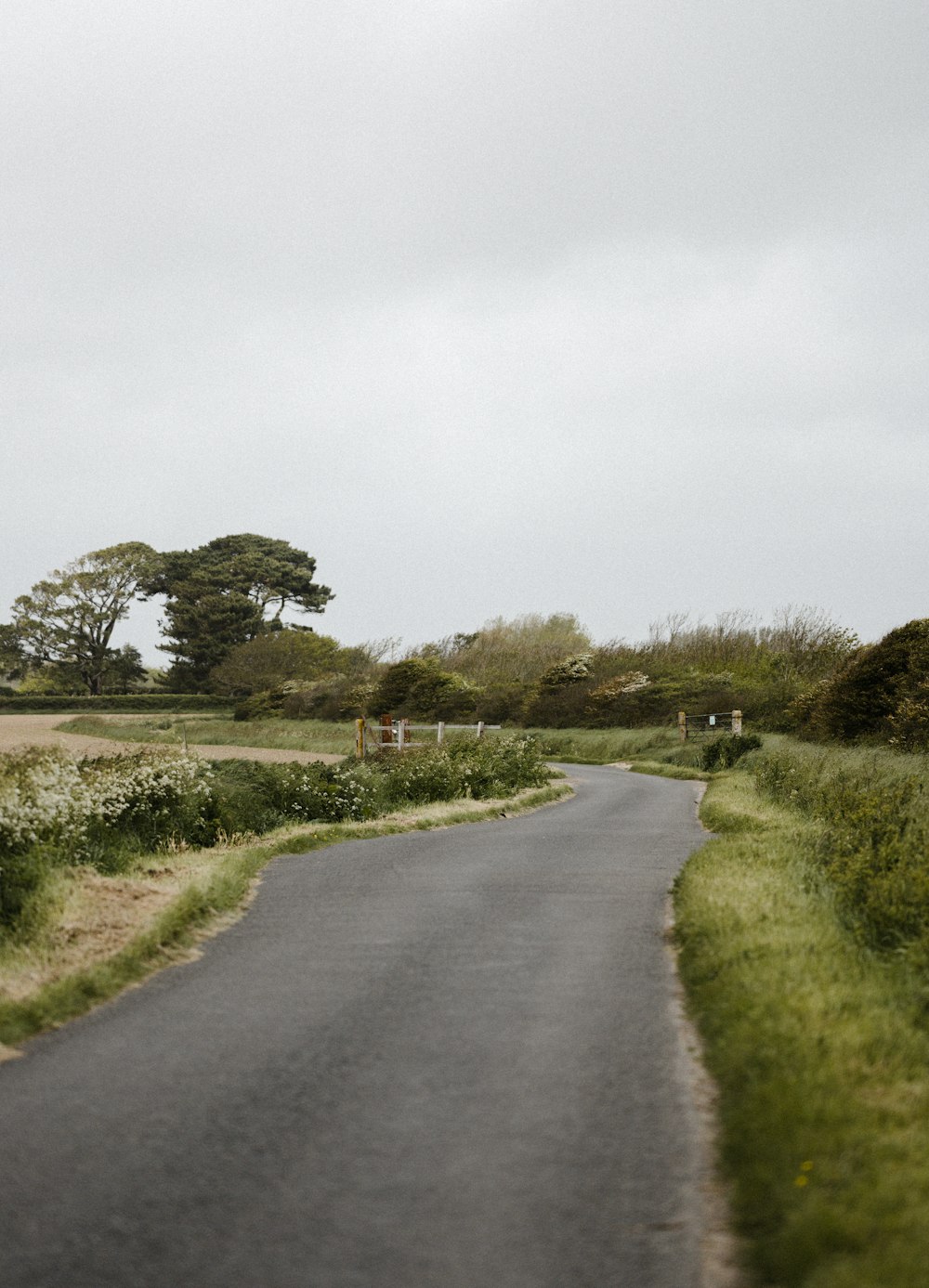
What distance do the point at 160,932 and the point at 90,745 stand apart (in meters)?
23.9

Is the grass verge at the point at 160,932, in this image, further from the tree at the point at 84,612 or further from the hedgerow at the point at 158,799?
the tree at the point at 84,612

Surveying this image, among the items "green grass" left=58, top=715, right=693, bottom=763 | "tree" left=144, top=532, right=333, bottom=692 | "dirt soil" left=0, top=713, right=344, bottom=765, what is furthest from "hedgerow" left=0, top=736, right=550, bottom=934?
"tree" left=144, top=532, right=333, bottom=692

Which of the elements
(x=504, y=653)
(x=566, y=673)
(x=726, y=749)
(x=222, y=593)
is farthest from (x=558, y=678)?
(x=222, y=593)

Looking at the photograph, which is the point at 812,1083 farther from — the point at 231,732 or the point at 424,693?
the point at 424,693

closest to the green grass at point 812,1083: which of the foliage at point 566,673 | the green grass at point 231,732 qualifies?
the green grass at point 231,732

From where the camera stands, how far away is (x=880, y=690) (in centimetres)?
2594

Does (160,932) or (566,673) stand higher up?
(566,673)

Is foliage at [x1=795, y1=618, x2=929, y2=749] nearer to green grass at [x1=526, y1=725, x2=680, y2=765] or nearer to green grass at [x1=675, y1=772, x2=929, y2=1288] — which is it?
green grass at [x1=526, y1=725, x2=680, y2=765]

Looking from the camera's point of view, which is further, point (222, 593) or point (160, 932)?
point (222, 593)

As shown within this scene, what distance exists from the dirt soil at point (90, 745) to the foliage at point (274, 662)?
11.6 meters

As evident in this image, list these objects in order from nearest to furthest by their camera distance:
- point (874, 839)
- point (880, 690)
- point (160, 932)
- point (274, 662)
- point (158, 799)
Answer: point (160, 932)
point (874, 839)
point (158, 799)
point (880, 690)
point (274, 662)

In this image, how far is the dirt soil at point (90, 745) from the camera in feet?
66.7

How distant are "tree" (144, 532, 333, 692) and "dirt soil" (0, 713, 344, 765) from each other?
17.4 m

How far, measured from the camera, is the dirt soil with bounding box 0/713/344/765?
20.3 m
